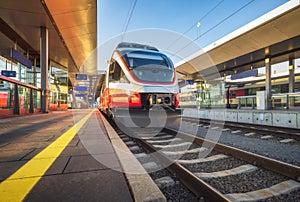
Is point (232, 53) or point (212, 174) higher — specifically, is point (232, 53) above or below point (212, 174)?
above

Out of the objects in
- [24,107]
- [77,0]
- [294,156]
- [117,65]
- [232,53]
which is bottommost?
[294,156]

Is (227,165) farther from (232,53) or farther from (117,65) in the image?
(232,53)

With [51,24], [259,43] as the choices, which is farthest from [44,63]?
[259,43]

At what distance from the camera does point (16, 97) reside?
380 inches

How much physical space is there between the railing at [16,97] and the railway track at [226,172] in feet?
27.8

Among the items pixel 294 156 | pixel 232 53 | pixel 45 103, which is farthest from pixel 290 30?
pixel 45 103

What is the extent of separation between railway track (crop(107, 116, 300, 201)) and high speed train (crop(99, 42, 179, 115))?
133cm

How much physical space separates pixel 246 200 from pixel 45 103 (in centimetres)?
1519

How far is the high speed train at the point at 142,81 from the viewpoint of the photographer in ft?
14.9

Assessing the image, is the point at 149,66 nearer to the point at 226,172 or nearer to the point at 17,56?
the point at 226,172

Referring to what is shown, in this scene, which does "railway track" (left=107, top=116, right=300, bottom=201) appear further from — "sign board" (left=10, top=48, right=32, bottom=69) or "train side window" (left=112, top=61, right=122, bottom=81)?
"sign board" (left=10, top=48, right=32, bottom=69)

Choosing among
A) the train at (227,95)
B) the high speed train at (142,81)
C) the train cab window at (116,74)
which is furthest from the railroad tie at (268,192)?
the train at (227,95)

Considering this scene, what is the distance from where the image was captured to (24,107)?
10.8 metres

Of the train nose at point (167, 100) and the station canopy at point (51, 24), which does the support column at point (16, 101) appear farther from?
the train nose at point (167, 100)
